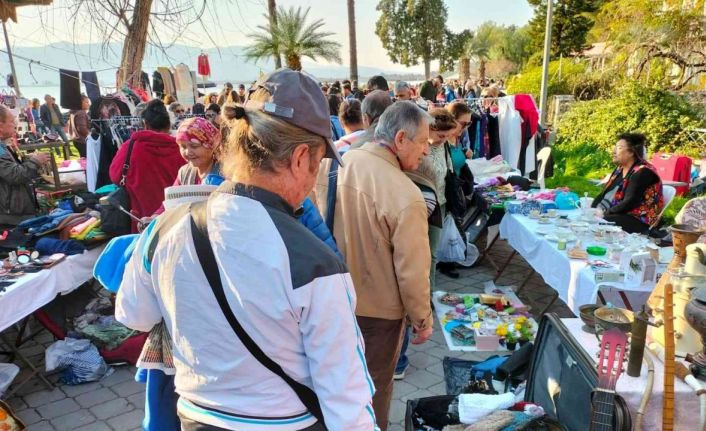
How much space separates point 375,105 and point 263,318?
248 cm

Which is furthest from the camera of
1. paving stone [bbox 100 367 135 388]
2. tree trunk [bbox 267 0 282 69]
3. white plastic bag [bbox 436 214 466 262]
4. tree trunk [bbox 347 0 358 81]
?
tree trunk [bbox 347 0 358 81]

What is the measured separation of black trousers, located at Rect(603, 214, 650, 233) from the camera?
443 centimetres

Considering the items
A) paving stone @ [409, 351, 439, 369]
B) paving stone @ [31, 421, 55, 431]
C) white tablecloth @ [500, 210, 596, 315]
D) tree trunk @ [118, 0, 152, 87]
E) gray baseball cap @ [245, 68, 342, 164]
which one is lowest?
paving stone @ [409, 351, 439, 369]

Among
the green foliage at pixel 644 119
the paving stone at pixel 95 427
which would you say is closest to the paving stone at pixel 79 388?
the paving stone at pixel 95 427

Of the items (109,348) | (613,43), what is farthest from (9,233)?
(613,43)

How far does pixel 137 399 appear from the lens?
335cm

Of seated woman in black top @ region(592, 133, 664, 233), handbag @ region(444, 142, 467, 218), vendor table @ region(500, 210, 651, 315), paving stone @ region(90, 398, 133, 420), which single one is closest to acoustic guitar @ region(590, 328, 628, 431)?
vendor table @ region(500, 210, 651, 315)

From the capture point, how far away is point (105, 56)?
2.64m

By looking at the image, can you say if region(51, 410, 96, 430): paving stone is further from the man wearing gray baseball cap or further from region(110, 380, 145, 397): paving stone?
the man wearing gray baseball cap

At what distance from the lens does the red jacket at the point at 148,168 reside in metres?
4.05

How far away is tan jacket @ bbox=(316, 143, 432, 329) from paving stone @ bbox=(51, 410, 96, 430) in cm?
201

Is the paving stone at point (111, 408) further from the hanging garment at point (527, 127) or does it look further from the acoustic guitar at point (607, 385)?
the hanging garment at point (527, 127)

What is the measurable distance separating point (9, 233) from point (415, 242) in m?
3.35

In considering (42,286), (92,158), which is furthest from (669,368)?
(92,158)
